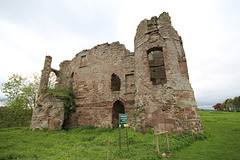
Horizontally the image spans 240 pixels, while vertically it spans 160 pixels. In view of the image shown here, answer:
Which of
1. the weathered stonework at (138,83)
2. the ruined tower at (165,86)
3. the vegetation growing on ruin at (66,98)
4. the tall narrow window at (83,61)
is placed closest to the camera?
the ruined tower at (165,86)

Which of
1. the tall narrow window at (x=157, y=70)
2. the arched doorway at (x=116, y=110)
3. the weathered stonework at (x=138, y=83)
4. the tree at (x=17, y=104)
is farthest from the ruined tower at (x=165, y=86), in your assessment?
the tree at (x=17, y=104)

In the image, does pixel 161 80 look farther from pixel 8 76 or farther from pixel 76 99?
pixel 8 76

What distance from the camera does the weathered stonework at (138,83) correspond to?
773 cm

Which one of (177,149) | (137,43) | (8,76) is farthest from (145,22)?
(8,76)

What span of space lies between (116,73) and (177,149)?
27.1 feet

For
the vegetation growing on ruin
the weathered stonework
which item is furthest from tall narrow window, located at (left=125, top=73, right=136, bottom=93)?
the vegetation growing on ruin

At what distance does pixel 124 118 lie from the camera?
579 centimetres

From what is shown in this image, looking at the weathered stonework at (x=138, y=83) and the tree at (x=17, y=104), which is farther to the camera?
the tree at (x=17, y=104)

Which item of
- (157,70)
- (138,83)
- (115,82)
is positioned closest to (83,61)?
(115,82)

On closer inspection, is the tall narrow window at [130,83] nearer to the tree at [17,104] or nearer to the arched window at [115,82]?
the arched window at [115,82]

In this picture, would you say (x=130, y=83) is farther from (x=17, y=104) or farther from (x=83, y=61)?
(x=17, y=104)

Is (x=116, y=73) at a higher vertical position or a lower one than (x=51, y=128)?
higher

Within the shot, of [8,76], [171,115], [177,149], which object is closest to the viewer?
[177,149]

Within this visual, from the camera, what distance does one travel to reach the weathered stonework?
773cm
